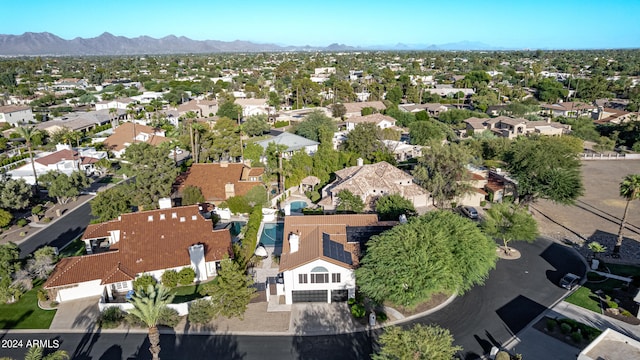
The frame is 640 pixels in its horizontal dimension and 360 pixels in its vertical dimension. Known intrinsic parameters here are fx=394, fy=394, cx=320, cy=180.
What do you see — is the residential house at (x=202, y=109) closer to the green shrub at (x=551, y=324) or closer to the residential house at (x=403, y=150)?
the residential house at (x=403, y=150)

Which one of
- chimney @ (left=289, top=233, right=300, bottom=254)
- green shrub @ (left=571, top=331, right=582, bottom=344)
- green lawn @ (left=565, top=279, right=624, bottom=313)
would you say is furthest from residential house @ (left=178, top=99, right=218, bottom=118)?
green shrub @ (left=571, top=331, right=582, bottom=344)

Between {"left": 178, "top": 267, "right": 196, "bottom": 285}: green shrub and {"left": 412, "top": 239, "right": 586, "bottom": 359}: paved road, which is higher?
{"left": 178, "top": 267, "right": 196, "bottom": 285}: green shrub

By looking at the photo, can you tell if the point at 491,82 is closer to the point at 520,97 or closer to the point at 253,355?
the point at 520,97

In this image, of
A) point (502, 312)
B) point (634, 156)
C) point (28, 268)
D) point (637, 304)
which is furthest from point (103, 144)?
point (634, 156)

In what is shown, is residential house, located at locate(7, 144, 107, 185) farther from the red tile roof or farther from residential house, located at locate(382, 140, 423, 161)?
residential house, located at locate(382, 140, 423, 161)

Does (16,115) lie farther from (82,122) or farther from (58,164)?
(58,164)
